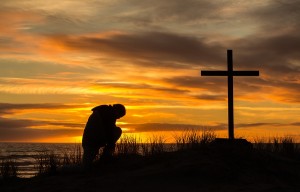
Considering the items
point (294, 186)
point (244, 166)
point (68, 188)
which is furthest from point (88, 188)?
point (294, 186)

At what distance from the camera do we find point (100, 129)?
1184cm

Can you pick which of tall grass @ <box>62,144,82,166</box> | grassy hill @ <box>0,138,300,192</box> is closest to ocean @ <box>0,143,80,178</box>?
→ tall grass @ <box>62,144,82,166</box>

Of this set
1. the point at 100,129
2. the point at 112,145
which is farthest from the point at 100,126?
the point at 112,145

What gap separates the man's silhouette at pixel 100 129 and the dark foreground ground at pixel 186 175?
1.56ft

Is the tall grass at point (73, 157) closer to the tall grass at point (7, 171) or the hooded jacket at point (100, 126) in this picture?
the tall grass at point (7, 171)

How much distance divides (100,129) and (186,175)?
8.87ft

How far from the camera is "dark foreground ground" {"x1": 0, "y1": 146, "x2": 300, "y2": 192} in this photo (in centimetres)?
967

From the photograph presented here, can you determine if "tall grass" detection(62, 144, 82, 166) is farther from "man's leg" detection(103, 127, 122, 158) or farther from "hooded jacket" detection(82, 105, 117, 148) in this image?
"hooded jacket" detection(82, 105, 117, 148)

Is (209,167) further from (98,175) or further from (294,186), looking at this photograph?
(98,175)

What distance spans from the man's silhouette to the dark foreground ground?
477mm

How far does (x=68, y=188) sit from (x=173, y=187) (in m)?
2.10

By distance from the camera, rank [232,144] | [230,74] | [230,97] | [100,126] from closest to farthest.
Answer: [100,126] < [232,144] < [230,97] < [230,74]

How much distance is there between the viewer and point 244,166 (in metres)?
11.0

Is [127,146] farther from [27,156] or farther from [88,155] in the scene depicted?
[27,156]
